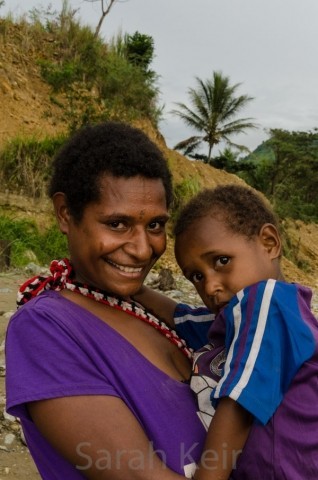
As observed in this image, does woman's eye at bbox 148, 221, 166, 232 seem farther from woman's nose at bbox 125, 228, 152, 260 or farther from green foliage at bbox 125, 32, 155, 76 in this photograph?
green foliage at bbox 125, 32, 155, 76

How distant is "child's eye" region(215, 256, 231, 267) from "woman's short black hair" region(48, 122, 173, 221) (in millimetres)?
226

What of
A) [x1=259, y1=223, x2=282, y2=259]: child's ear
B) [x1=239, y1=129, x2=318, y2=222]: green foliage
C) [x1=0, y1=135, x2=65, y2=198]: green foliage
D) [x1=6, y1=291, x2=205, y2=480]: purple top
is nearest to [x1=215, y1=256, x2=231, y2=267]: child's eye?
[x1=259, y1=223, x2=282, y2=259]: child's ear

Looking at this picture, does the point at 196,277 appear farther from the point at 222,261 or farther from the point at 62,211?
the point at 62,211

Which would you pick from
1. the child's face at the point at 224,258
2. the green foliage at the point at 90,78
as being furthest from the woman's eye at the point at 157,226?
the green foliage at the point at 90,78

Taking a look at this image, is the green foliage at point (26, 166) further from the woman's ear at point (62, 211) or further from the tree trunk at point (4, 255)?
the woman's ear at point (62, 211)

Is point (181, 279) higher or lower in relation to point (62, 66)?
lower

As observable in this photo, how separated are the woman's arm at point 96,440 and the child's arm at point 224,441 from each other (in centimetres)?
9

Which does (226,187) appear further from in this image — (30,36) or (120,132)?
(30,36)

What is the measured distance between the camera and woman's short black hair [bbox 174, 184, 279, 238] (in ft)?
5.15

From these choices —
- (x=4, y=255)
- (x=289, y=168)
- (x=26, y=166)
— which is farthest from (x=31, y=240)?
(x=289, y=168)

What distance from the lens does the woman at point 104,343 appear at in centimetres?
108

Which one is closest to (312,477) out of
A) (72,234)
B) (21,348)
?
(21,348)

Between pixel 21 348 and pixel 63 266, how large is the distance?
34cm

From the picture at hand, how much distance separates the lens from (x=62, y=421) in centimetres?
108
